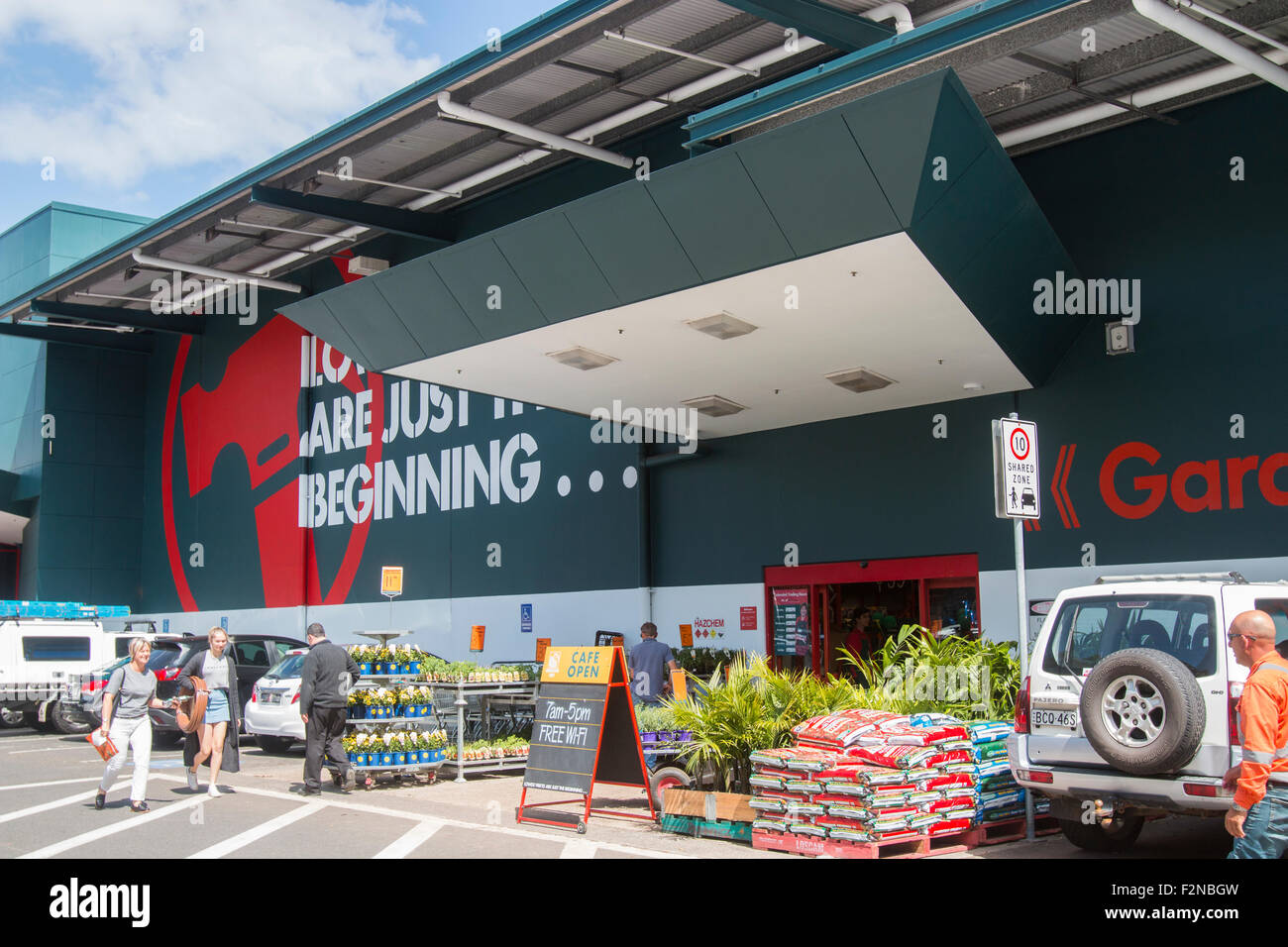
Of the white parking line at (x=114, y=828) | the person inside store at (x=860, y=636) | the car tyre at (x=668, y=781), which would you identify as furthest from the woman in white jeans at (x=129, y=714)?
the person inside store at (x=860, y=636)

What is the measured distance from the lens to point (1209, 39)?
10.7m

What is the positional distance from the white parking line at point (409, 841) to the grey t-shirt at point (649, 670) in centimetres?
331

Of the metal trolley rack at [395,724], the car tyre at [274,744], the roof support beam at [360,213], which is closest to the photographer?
the metal trolley rack at [395,724]

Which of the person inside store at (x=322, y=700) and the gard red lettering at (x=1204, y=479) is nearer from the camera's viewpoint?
the gard red lettering at (x=1204, y=479)

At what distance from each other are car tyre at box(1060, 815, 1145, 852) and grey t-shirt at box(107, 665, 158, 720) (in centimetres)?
876

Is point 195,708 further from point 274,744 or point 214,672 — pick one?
point 274,744

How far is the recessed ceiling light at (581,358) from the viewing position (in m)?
13.7

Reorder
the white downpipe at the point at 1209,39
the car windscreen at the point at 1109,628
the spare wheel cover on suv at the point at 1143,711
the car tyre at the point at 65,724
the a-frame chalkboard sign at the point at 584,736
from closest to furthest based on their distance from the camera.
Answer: the spare wheel cover on suv at the point at 1143,711, the car windscreen at the point at 1109,628, the white downpipe at the point at 1209,39, the a-frame chalkboard sign at the point at 584,736, the car tyre at the point at 65,724

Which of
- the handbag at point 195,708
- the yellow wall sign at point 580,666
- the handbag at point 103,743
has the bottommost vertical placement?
the handbag at point 103,743

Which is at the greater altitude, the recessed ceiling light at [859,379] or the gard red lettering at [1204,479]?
the recessed ceiling light at [859,379]

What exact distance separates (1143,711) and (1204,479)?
20.4ft

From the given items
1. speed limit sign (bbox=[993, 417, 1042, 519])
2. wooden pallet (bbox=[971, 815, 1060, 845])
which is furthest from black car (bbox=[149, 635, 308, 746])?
speed limit sign (bbox=[993, 417, 1042, 519])

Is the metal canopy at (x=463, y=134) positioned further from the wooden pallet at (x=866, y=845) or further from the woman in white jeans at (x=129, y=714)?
the wooden pallet at (x=866, y=845)
